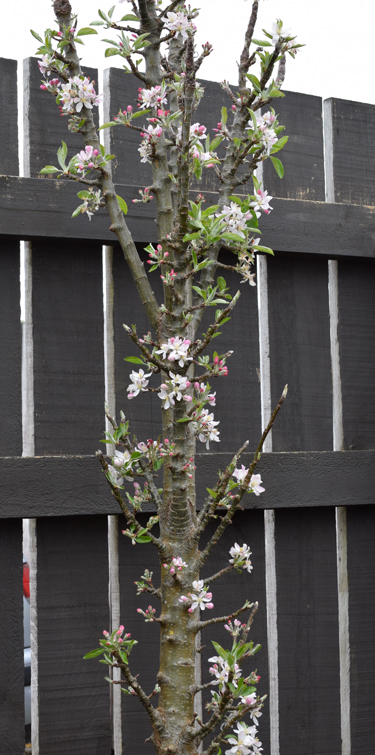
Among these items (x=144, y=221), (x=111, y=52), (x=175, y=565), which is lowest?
(x=175, y=565)

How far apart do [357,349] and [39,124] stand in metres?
1.08

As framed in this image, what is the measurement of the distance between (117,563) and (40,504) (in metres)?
0.27

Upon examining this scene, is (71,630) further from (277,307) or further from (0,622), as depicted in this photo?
(277,307)

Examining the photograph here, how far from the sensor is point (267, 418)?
196cm

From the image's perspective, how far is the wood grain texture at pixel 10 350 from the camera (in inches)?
68.1

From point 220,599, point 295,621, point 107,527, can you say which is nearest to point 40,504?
point 107,527

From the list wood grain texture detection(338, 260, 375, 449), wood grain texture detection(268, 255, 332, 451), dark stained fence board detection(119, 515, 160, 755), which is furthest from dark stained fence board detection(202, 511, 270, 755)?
wood grain texture detection(338, 260, 375, 449)

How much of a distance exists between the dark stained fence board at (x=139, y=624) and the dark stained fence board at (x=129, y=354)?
24 cm

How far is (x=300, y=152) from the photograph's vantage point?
206cm

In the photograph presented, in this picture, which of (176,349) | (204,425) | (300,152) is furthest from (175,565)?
(300,152)

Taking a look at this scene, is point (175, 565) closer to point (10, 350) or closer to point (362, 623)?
point (10, 350)

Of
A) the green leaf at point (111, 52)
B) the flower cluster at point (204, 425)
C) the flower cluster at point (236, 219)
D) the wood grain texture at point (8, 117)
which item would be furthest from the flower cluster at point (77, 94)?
the flower cluster at point (204, 425)

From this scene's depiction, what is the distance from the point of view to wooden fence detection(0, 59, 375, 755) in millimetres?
1735

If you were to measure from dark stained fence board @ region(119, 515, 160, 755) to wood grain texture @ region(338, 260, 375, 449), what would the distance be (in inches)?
26.8
